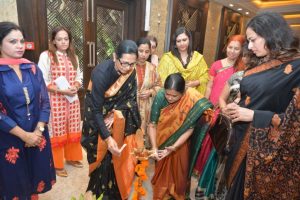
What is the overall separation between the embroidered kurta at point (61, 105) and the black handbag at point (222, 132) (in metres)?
1.42

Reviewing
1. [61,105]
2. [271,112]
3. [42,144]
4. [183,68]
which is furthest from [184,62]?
[42,144]

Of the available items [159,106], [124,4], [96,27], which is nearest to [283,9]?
[124,4]

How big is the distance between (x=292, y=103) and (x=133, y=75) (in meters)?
0.96

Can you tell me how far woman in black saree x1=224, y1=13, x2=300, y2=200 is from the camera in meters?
1.06

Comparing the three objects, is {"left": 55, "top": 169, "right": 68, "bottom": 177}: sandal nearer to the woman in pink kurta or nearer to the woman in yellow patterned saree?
the woman in pink kurta

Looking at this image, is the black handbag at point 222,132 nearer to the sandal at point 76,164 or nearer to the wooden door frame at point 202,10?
the sandal at point 76,164

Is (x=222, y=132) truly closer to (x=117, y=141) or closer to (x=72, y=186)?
(x=117, y=141)

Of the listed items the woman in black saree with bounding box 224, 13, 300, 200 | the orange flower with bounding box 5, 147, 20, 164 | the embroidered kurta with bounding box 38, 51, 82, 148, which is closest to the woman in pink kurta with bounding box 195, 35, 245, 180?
the woman in black saree with bounding box 224, 13, 300, 200

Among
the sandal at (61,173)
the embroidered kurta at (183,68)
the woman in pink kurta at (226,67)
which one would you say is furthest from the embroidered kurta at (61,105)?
the woman in pink kurta at (226,67)

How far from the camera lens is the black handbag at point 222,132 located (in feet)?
4.35

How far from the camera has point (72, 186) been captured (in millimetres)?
2090

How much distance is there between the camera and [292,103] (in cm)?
103

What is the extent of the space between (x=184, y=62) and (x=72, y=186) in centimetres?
174

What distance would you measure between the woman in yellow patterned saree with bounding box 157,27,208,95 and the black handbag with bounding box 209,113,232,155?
1.03m
